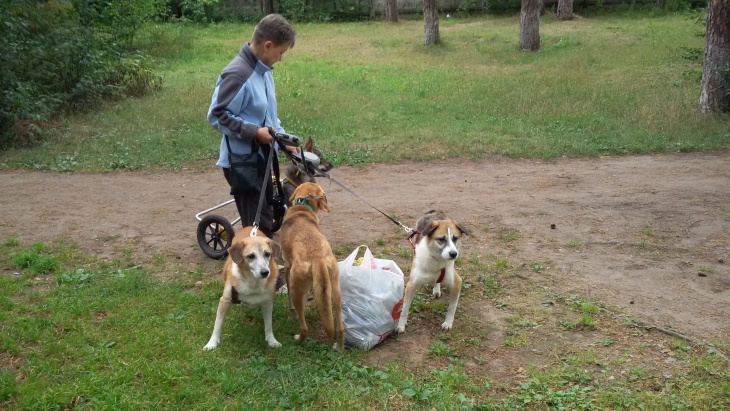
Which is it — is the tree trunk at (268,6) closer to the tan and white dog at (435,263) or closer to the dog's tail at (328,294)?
the tan and white dog at (435,263)

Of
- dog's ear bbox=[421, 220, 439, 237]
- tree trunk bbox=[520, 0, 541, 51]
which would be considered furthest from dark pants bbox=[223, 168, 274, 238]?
tree trunk bbox=[520, 0, 541, 51]

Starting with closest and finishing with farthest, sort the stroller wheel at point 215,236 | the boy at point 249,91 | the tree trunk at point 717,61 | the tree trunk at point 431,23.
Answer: the boy at point 249,91 → the stroller wheel at point 215,236 → the tree trunk at point 717,61 → the tree trunk at point 431,23

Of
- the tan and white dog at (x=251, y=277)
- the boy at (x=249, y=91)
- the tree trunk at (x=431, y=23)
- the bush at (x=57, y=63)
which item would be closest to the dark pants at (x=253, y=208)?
the boy at (x=249, y=91)

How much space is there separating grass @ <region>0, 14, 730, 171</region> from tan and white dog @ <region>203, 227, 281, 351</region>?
560cm

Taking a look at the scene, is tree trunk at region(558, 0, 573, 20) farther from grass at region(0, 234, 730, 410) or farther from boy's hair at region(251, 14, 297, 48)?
boy's hair at region(251, 14, 297, 48)

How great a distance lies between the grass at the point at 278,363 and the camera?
3.99 metres

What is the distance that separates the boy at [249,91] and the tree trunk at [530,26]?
1566 cm

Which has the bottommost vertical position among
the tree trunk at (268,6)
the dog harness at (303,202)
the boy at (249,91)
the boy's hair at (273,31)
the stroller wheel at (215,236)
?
the stroller wheel at (215,236)

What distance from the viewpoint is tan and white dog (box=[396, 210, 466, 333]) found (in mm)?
4910

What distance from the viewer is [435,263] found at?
4.98 m

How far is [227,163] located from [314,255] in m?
1.19

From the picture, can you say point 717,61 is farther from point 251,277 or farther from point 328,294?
point 251,277

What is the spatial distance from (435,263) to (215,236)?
253 centimetres

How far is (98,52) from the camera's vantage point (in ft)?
46.0
